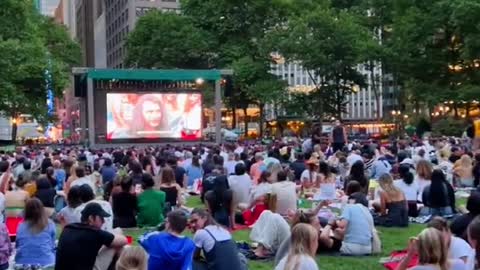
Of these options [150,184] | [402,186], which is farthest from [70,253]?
[402,186]

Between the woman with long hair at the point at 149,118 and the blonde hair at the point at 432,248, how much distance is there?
35.0 meters

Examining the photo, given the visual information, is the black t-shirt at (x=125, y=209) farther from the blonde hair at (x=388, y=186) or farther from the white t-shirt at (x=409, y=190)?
the white t-shirt at (x=409, y=190)

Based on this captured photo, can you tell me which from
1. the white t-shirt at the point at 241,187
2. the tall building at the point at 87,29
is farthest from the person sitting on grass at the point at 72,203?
the tall building at the point at 87,29

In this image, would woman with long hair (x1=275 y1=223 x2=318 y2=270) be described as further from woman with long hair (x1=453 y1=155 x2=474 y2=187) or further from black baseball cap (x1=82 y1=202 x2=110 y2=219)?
woman with long hair (x1=453 y1=155 x2=474 y2=187)

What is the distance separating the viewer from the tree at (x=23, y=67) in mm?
38469

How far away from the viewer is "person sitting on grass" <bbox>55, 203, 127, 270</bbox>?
22.2 feet

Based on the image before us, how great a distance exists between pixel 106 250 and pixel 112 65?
359ft

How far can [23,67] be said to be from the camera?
4012 cm

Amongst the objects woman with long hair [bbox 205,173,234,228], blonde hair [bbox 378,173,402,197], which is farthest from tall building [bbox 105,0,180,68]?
woman with long hair [bbox 205,173,234,228]

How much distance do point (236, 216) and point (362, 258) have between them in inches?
154

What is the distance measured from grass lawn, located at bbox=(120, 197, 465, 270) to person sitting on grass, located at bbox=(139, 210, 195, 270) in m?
2.71

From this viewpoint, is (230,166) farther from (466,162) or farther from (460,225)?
(460,225)

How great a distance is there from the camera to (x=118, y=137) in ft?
131

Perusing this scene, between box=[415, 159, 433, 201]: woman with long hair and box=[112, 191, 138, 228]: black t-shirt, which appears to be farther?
box=[415, 159, 433, 201]: woman with long hair
